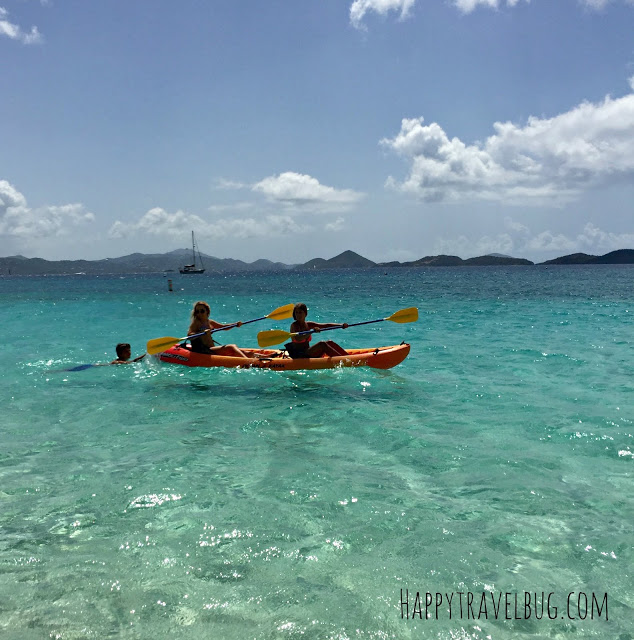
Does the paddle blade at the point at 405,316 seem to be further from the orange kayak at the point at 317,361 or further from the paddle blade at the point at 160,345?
the paddle blade at the point at 160,345

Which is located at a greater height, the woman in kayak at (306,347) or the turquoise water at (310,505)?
the woman in kayak at (306,347)

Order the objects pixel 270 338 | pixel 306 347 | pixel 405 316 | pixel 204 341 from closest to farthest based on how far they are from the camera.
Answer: pixel 306 347 → pixel 270 338 → pixel 204 341 → pixel 405 316

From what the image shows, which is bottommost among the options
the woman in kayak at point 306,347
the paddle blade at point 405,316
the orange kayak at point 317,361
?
the orange kayak at point 317,361

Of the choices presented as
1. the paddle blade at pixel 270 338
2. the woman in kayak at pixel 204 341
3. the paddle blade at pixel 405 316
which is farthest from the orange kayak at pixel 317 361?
the paddle blade at pixel 405 316

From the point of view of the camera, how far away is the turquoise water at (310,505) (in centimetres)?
336

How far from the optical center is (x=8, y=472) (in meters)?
5.75

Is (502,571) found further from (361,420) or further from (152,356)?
(152,356)

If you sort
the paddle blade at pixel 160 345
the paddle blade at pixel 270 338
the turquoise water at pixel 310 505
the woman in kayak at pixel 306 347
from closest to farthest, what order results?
the turquoise water at pixel 310 505 < the woman in kayak at pixel 306 347 < the paddle blade at pixel 270 338 < the paddle blade at pixel 160 345

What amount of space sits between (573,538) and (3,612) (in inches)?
171

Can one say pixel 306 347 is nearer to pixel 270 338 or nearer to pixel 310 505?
pixel 270 338

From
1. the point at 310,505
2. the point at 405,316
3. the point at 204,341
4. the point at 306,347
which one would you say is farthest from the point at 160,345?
the point at 310,505

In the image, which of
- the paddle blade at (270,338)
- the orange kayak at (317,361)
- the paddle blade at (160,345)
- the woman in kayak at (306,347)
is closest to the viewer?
the orange kayak at (317,361)

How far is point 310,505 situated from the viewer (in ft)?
15.9

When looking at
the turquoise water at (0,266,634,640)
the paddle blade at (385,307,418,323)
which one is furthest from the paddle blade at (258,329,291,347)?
the paddle blade at (385,307,418,323)
